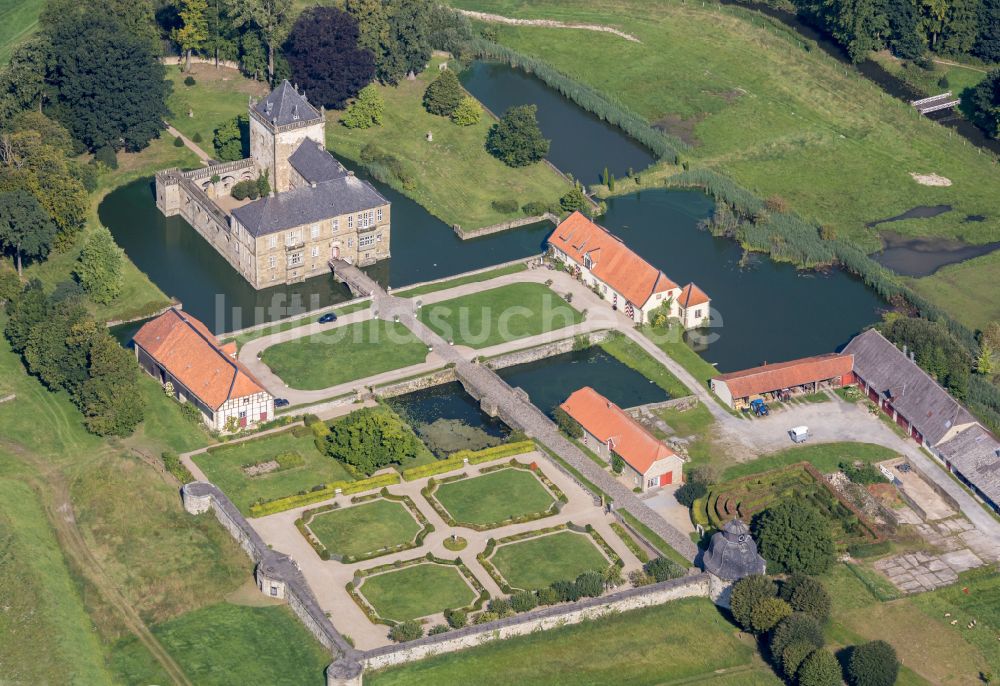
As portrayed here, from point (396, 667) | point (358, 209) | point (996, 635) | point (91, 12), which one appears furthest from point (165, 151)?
point (996, 635)

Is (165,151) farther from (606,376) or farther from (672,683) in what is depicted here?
(672,683)

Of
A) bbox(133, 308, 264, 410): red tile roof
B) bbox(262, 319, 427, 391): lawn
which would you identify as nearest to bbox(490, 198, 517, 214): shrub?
bbox(262, 319, 427, 391): lawn

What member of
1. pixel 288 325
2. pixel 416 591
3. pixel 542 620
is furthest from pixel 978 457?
pixel 288 325

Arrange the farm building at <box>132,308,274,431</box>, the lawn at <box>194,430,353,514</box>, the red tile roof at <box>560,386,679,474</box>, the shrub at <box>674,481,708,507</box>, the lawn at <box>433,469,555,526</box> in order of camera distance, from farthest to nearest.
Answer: the farm building at <box>132,308,274,431</box>, the red tile roof at <box>560,386,679,474</box>, the shrub at <box>674,481,708,507</box>, the lawn at <box>194,430,353,514</box>, the lawn at <box>433,469,555,526</box>

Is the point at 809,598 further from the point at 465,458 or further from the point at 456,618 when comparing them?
the point at 465,458

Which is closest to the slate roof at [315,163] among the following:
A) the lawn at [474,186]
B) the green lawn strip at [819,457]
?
the lawn at [474,186]

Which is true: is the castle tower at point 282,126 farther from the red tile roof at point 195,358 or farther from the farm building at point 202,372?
the farm building at point 202,372

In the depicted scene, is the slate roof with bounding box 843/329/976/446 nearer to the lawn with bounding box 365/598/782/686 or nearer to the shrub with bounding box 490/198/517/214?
the lawn with bounding box 365/598/782/686
